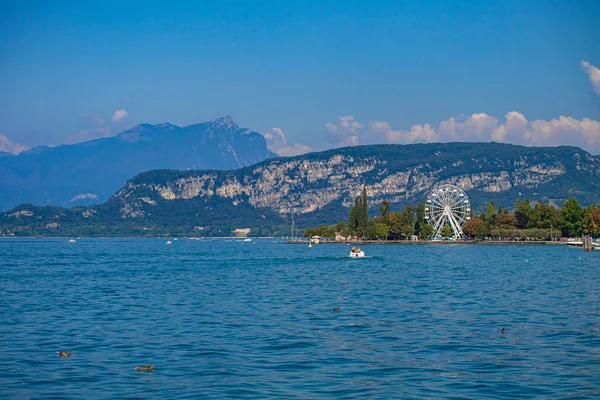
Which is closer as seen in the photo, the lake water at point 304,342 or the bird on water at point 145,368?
the lake water at point 304,342

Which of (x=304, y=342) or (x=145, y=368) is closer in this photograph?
(x=145, y=368)

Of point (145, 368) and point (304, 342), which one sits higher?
point (304, 342)

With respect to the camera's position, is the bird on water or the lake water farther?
the bird on water

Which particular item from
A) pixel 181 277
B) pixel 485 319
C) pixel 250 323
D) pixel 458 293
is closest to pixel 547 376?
pixel 485 319

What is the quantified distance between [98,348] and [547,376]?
61.4 ft

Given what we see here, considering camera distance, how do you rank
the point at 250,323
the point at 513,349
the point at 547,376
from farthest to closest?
the point at 250,323, the point at 513,349, the point at 547,376

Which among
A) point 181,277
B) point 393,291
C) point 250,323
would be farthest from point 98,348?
point 181,277

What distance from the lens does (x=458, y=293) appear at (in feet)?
191

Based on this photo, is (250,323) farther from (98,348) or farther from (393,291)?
(393,291)

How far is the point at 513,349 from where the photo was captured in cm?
3238

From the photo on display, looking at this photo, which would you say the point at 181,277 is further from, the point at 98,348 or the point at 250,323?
the point at 98,348

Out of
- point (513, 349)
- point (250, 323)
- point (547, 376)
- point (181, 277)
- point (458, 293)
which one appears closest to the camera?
point (547, 376)

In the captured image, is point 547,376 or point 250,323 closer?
point 547,376

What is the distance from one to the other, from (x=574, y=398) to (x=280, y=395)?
9.28 metres
